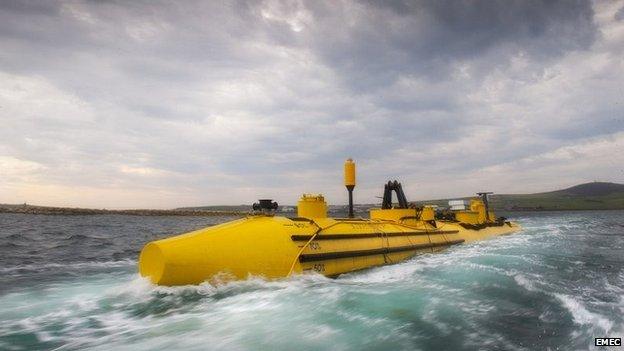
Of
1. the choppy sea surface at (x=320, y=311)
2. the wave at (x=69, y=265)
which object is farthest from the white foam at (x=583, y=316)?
the wave at (x=69, y=265)

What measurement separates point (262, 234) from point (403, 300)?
4.42 m

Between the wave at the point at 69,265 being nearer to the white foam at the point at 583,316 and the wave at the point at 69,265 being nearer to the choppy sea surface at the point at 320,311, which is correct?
the choppy sea surface at the point at 320,311

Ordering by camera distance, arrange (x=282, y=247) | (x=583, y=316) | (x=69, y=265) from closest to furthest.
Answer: (x=583, y=316) < (x=282, y=247) < (x=69, y=265)

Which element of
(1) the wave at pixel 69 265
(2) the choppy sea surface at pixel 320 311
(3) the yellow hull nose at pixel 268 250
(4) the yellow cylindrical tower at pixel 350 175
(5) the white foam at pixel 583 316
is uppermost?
(4) the yellow cylindrical tower at pixel 350 175

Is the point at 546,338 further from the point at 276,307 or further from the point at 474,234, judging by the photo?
the point at 474,234

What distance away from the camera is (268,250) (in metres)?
10.8

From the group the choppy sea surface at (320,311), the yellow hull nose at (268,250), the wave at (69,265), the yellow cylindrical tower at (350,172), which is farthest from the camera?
the yellow cylindrical tower at (350,172)

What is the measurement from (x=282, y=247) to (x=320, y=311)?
3352 millimetres

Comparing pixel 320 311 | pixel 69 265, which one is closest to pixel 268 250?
pixel 320 311

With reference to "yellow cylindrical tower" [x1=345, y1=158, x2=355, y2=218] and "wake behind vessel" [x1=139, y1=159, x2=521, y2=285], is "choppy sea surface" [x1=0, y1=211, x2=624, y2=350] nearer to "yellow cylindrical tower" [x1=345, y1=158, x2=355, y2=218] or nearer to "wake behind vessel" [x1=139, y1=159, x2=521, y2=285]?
"wake behind vessel" [x1=139, y1=159, x2=521, y2=285]

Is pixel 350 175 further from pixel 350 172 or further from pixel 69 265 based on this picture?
pixel 69 265

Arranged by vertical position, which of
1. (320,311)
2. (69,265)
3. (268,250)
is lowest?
(320,311)

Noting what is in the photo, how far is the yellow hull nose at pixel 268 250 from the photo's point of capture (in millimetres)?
9391

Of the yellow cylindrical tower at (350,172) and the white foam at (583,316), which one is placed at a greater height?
the yellow cylindrical tower at (350,172)
